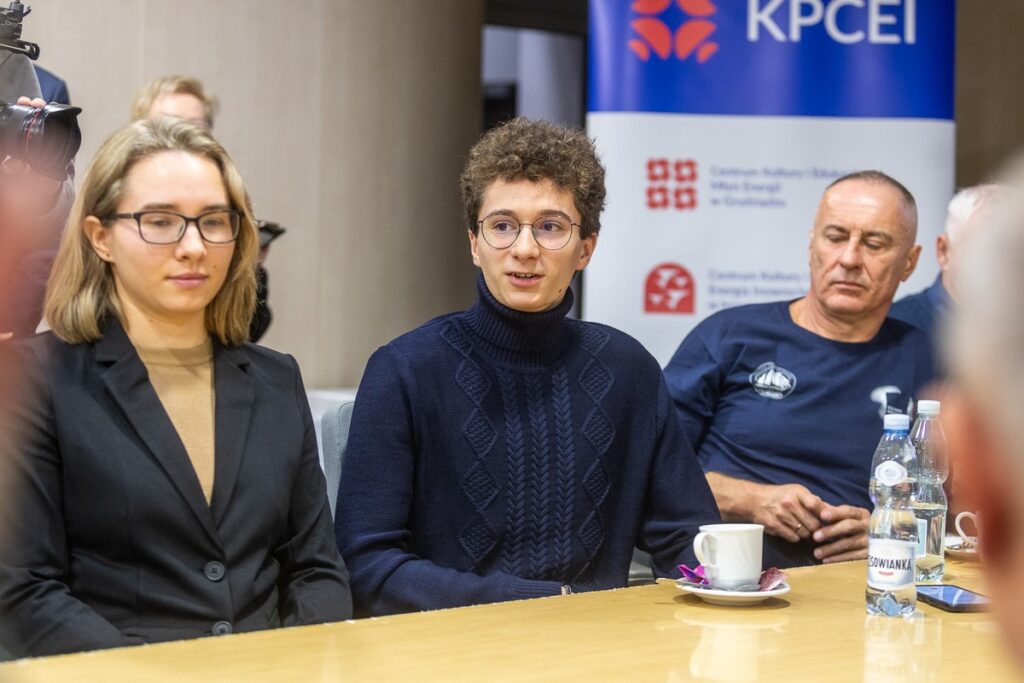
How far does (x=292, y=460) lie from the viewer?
79.8 inches

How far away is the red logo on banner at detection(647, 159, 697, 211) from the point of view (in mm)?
3963

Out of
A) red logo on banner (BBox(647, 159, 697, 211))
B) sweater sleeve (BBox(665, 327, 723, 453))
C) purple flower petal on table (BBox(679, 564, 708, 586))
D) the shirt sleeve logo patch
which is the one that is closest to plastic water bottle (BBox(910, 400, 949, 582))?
purple flower petal on table (BBox(679, 564, 708, 586))

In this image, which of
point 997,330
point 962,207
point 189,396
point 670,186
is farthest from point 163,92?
point 997,330

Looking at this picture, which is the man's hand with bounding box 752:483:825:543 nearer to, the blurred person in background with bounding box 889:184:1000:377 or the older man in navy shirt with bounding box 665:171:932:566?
the older man in navy shirt with bounding box 665:171:932:566

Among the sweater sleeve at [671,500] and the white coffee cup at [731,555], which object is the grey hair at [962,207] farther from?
the white coffee cup at [731,555]

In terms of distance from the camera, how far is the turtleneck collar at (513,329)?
7.45ft

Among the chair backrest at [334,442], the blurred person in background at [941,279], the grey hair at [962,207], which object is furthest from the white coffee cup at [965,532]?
the grey hair at [962,207]

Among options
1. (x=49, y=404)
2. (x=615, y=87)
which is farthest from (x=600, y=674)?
(x=615, y=87)

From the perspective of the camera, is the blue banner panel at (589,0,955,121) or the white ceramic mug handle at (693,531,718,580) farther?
the blue banner panel at (589,0,955,121)

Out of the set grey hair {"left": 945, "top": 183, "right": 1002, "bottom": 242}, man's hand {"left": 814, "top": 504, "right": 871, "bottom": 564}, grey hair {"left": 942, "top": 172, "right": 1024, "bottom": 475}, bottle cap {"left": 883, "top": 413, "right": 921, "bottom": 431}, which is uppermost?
grey hair {"left": 945, "top": 183, "right": 1002, "bottom": 242}

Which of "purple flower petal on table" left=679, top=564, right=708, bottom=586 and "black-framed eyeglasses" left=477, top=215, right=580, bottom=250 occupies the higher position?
"black-framed eyeglasses" left=477, top=215, right=580, bottom=250

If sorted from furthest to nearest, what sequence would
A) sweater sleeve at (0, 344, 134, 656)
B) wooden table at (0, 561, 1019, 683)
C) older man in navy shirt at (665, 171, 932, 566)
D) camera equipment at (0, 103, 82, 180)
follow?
older man in navy shirt at (665, 171, 932, 566) < camera equipment at (0, 103, 82, 180) < sweater sleeve at (0, 344, 134, 656) < wooden table at (0, 561, 1019, 683)

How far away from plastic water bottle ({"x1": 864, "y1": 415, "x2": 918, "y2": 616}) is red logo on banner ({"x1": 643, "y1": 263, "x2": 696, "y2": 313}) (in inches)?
63.0

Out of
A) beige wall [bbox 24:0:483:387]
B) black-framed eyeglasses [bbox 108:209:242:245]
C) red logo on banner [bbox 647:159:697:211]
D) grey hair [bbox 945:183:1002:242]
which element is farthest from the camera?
beige wall [bbox 24:0:483:387]
